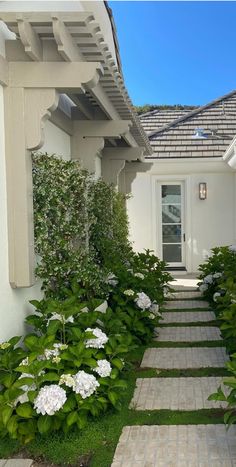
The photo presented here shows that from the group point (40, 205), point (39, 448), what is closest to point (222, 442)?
point (39, 448)

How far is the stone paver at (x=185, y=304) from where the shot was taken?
8271mm

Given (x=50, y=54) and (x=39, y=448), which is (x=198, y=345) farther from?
(x=50, y=54)

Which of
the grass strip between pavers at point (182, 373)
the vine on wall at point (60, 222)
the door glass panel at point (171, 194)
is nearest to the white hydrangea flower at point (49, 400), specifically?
the vine on wall at point (60, 222)

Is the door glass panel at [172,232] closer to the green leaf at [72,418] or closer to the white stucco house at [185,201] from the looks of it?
the white stucco house at [185,201]

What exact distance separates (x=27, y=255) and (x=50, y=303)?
446mm

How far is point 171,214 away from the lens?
1222 cm

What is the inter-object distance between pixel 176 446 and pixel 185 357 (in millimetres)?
2143

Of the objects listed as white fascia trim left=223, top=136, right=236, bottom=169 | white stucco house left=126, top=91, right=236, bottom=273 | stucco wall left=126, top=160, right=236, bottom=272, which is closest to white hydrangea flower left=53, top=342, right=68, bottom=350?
white fascia trim left=223, top=136, right=236, bottom=169

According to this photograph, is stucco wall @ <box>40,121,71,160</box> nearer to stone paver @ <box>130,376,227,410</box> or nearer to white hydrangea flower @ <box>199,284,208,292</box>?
stone paver @ <box>130,376,227,410</box>

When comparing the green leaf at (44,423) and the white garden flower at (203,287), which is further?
the white garden flower at (203,287)

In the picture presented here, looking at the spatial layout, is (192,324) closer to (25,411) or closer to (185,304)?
(185,304)

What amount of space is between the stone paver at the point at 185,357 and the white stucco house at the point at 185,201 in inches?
251

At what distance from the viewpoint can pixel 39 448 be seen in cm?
336

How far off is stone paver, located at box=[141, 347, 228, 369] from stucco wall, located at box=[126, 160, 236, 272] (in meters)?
6.38
